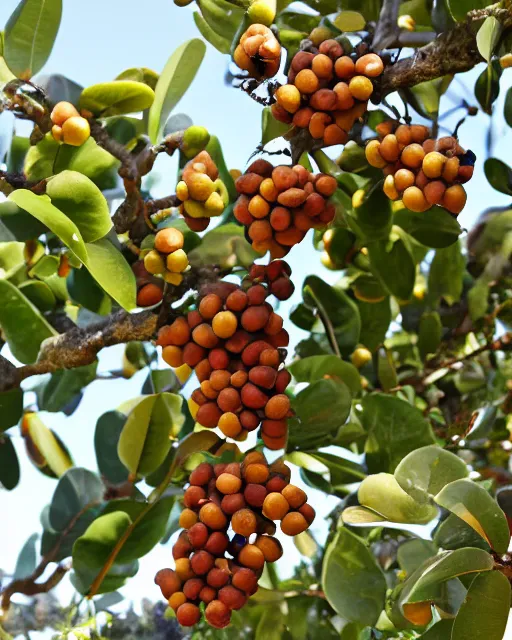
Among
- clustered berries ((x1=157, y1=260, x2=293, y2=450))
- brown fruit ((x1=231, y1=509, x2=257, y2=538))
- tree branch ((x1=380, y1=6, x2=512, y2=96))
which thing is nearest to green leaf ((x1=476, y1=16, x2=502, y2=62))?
tree branch ((x1=380, y1=6, x2=512, y2=96))

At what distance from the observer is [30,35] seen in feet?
3.25

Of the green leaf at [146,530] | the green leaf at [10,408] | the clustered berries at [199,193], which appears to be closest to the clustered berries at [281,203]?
the clustered berries at [199,193]

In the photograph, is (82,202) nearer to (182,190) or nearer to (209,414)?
(182,190)

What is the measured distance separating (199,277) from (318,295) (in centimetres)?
26

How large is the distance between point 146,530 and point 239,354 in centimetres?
29

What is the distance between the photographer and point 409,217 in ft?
3.98

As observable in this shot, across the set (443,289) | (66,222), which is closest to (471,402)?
(443,289)

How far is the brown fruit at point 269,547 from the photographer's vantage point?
800 millimetres

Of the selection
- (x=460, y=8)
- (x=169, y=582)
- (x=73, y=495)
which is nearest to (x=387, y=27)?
(x=460, y=8)

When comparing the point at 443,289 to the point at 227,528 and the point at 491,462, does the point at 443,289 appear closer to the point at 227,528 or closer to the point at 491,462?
the point at 491,462

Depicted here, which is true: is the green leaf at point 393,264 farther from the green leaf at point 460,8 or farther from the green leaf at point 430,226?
the green leaf at point 460,8

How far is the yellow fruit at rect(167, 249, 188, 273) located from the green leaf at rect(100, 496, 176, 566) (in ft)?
0.95

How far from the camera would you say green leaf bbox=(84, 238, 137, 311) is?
0.85 m

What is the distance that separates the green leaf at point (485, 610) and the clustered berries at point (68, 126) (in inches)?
24.2
